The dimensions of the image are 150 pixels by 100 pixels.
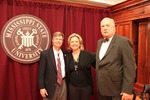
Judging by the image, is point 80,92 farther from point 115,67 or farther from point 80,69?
point 115,67

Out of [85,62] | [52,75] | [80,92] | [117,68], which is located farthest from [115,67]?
[52,75]

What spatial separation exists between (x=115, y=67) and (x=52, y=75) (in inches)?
32.7

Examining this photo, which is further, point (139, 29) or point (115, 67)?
point (139, 29)

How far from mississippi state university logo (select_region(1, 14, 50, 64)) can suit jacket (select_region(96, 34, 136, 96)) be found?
100 centimetres

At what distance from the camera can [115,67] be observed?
1.76 m

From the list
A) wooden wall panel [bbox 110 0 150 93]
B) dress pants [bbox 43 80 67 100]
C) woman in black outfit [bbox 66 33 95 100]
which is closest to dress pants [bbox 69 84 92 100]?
woman in black outfit [bbox 66 33 95 100]

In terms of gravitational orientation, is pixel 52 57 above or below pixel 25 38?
below

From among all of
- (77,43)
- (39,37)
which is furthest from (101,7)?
(39,37)

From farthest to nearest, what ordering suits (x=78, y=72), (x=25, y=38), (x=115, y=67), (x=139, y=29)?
(x=139, y=29)
(x=25, y=38)
(x=78, y=72)
(x=115, y=67)

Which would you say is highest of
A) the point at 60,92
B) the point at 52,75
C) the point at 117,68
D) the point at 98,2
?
the point at 98,2

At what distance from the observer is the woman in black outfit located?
211 centimetres

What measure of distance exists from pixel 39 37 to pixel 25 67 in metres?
0.48

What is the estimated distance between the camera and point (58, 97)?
218cm

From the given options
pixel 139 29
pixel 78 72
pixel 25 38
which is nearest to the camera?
pixel 78 72
